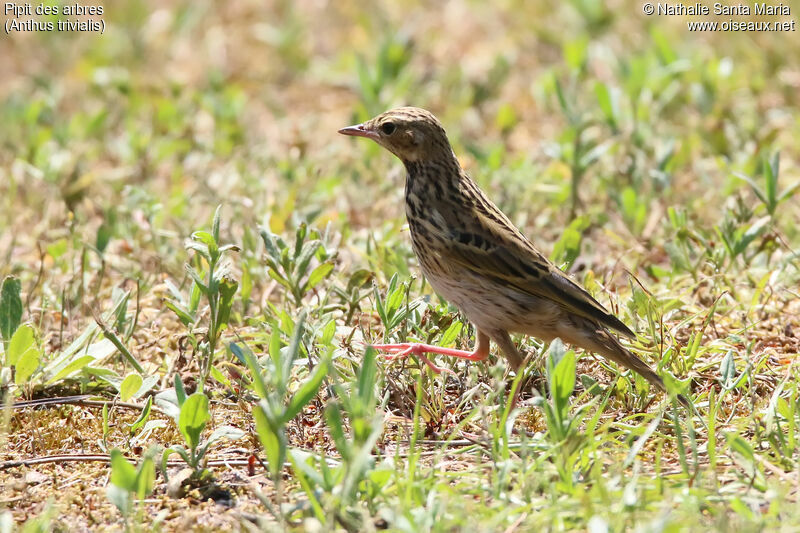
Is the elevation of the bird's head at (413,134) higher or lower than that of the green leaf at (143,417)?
higher

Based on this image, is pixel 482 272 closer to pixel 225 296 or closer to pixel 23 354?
pixel 225 296

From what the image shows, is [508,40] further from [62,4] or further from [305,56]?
[62,4]

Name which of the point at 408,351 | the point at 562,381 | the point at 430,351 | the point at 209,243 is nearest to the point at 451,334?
the point at 430,351

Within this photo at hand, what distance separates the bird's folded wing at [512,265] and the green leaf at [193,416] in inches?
64.0

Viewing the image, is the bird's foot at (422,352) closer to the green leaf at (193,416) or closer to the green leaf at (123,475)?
the green leaf at (193,416)

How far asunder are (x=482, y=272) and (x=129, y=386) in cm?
177

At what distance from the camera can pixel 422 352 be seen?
16.4ft

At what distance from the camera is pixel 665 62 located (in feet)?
27.6

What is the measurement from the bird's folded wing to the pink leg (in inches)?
13.0

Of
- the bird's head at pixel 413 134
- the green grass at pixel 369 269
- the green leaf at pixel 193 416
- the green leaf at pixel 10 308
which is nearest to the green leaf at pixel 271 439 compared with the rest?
the green grass at pixel 369 269

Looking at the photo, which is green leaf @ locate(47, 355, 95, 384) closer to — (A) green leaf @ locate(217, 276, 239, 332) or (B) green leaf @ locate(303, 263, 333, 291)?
(A) green leaf @ locate(217, 276, 239, 332)

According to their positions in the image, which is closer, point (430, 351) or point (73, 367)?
point (73, 367)

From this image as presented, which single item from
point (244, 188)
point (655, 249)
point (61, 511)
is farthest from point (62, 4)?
point (61, 511)

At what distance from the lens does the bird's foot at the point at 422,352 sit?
4914 mm
